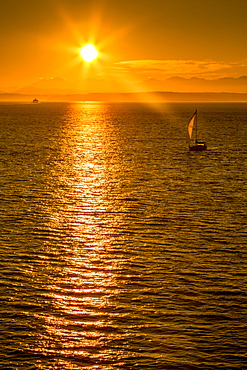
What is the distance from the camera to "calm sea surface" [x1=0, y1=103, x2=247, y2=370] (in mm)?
27469

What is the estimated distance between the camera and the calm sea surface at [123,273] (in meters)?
27.5

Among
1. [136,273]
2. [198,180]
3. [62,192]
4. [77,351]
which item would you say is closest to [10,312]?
[77,351]

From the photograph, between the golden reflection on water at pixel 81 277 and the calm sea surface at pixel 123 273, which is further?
the golden reflection on water at pixel 81 277

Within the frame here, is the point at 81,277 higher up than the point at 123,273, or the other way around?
the point at 123,273

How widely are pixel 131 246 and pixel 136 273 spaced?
645cm

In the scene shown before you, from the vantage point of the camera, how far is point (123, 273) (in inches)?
1489

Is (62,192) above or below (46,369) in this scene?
above

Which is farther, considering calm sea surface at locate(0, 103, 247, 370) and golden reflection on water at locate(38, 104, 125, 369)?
golden reflection on water at locate(38, 104, 125, 369)

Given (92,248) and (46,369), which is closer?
(46,369)

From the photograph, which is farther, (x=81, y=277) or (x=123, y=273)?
(x=123, y=273)

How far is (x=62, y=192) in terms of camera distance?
67.5 metres

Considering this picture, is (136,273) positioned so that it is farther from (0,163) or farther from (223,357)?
(0,163)

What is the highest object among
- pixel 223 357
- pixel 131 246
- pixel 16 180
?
pixel 16 180

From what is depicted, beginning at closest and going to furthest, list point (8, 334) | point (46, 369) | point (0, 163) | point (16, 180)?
1. point (46, 369)
2. point (8, 334)
3. point (16, 180)
4. point (0, 163)
